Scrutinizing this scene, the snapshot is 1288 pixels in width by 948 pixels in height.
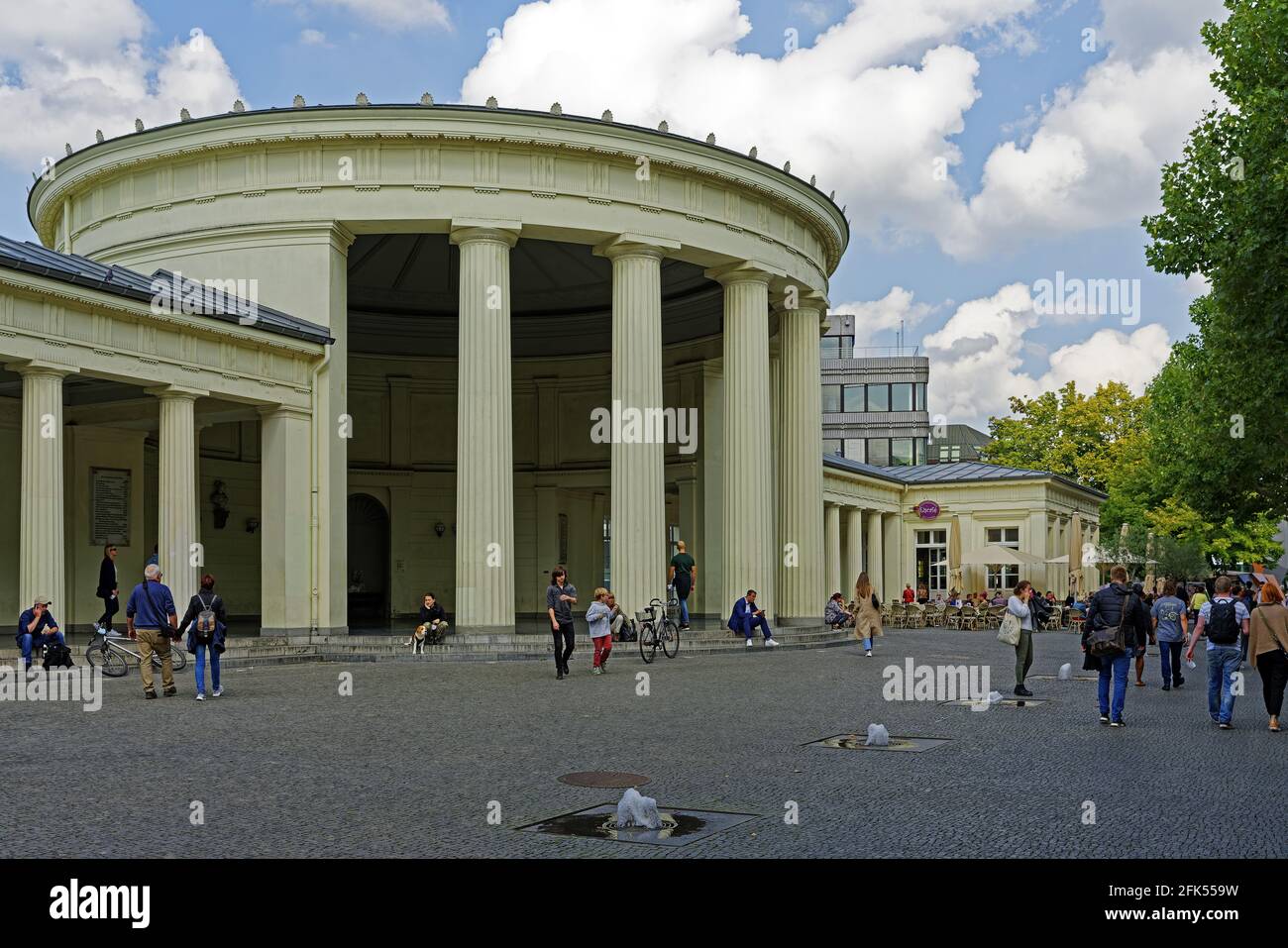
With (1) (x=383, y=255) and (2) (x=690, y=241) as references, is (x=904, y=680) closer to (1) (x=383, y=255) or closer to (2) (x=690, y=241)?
(2) (x=690, y=241)

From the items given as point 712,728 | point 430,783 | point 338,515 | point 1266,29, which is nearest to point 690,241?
point 338,515

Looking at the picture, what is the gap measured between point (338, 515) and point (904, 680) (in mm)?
12843

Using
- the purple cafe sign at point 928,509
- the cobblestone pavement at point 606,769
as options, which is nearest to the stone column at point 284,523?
the cobblestone pavement at point 606,769

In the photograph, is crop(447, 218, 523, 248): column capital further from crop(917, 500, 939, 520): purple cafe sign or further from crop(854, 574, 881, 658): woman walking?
crop(917, 500, 939, 520): purple cafe sign

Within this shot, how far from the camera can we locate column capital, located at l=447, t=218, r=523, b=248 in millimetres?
26875

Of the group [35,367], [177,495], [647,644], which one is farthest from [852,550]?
[35,367]

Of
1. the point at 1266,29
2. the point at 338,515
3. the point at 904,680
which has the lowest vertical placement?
the point at 904,680

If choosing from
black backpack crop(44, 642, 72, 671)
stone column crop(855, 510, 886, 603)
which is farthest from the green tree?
stone column crop(855, 510, 886, 603)

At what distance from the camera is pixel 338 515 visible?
88.3ft

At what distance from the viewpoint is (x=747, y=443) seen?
3019 centimetres

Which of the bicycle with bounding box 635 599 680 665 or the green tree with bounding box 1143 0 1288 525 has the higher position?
the green tree with bounding box 1143 0 1288 525

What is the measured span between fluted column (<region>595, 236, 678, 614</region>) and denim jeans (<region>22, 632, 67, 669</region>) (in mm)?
11569

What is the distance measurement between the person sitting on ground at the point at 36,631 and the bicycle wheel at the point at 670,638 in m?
10.6

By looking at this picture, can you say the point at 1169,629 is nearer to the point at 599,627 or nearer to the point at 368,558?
the point at 599,627
